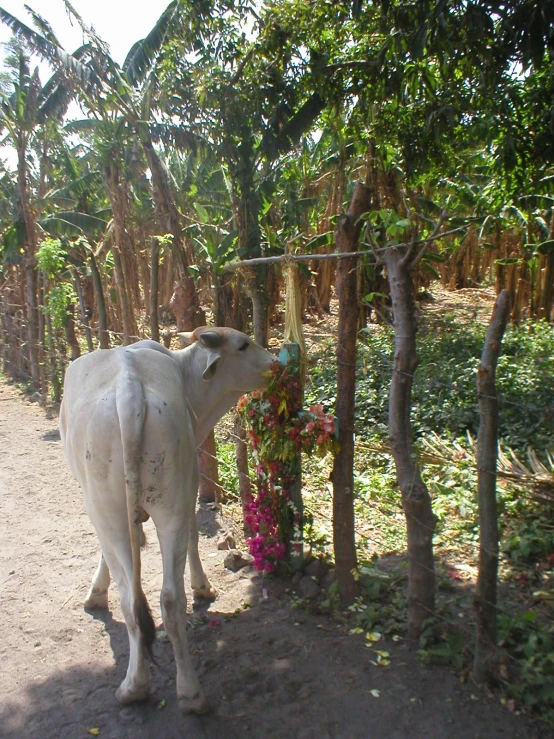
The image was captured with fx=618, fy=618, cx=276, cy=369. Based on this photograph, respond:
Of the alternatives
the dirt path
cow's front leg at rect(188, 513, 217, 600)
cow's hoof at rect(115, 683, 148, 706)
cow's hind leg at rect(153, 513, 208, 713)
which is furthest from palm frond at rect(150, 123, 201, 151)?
cow's hoof at rect(115, 683, 148, 706)

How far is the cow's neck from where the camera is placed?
13.6 ft

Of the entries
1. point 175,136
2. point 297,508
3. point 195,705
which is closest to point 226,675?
point 195,705

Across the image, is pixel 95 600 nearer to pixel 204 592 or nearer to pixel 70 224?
pixel 204 592

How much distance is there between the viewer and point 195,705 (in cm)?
304

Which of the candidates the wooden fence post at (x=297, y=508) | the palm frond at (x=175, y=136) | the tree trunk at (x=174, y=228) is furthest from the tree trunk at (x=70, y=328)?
the wooden fence post at (x=297, y=508)

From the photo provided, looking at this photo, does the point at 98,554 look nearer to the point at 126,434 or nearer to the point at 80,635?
the point at 80,635

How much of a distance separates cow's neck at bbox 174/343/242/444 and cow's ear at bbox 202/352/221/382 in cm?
12

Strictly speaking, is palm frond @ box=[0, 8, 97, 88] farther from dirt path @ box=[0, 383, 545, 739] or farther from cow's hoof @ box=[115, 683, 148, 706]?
cow's hoof @ box=[115, 683, 148, 706]

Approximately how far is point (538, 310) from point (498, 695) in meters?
11.0

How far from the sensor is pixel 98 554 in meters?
5.06

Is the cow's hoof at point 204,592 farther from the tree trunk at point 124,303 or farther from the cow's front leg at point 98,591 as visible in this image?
the tree trunk at point 124,303

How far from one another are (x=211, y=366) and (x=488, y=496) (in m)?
1.89

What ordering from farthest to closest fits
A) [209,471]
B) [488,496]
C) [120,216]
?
1. [120,216]
2. [209,471]
3. [488,496]

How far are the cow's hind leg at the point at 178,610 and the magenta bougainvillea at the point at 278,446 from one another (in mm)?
949
